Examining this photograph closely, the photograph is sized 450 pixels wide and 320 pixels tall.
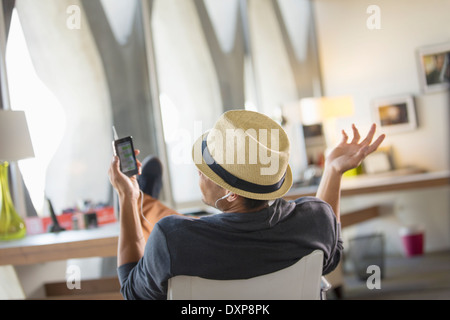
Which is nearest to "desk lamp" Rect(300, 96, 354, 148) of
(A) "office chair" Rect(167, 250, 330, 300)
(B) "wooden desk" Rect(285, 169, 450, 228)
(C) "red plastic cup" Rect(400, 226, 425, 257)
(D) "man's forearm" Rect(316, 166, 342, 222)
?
(B) "wooden desk" Rect(285, 169, 450, 228)

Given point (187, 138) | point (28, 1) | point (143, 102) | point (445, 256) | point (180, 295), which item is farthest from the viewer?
point (445, 256)

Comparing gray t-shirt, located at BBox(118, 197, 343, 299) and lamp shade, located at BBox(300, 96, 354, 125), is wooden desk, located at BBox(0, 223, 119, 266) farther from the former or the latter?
lamp shade, located at BBox(300, 96, 354, 125)

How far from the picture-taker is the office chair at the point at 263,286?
4.92ft

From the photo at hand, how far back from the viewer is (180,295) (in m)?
1.50

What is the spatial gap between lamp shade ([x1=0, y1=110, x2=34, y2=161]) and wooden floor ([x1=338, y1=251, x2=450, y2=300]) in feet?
8.67

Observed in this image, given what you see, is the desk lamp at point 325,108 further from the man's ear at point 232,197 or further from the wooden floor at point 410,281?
the man's ear at point 232,197

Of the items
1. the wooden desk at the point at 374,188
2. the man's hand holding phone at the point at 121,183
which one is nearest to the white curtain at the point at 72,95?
the wooden desk at the point at 374,188

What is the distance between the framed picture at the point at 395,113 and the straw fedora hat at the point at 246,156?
4.62 metres

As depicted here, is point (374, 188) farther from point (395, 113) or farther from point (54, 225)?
point (54, 225)

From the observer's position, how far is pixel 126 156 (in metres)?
1.91

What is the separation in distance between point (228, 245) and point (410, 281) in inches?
141

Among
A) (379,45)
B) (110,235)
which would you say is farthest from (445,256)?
(110,235)
